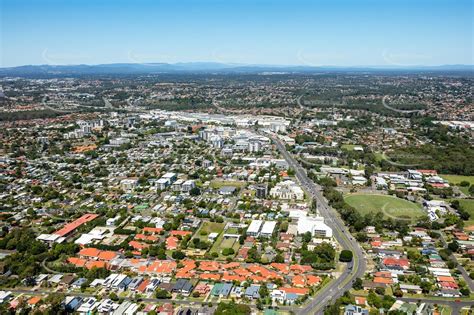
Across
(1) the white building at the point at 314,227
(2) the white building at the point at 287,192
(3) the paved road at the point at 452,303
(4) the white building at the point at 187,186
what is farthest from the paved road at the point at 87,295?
(4) the white building at the point at 187,186

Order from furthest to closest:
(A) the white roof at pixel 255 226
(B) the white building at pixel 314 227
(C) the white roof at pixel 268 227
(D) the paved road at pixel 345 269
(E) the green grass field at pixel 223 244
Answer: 1. (A) the white roof at pixel 255 226
2. (C) the white roof at pixel 268 227
3. (B) the white building at pixel 314 227
4. (E) the green grass field at pixel 223 244
5. (D) the paved road at pixel 345 269

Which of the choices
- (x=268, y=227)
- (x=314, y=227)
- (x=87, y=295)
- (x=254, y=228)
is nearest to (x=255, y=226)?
(x=254, y=228)

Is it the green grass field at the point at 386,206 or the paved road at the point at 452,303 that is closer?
the paved road at the point at 452,303

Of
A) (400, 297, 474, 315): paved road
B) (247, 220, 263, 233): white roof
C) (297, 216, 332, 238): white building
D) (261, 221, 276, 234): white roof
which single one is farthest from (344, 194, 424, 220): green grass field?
(400, 297, 474, 315): paved road

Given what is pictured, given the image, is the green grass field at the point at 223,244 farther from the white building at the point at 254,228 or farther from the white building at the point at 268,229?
the white building at the point at 268,229

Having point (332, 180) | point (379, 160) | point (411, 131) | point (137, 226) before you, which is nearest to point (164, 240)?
point (137, 226)

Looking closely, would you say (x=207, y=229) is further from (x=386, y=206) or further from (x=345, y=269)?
(x=386, y=206)

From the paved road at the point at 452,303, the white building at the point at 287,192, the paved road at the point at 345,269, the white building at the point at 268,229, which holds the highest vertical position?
the white building at the point at 287,192
